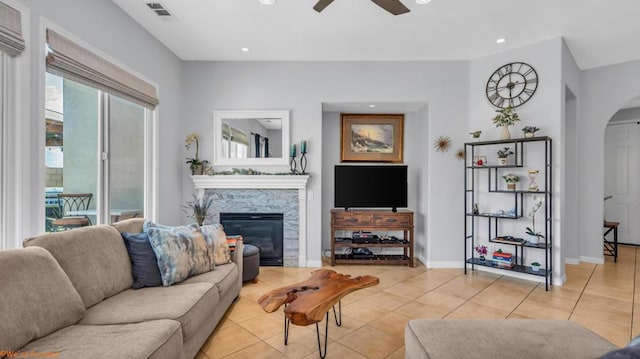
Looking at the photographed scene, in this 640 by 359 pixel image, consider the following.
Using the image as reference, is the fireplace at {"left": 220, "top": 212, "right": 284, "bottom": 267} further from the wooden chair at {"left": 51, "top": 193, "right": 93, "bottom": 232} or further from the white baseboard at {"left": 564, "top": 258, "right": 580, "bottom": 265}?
the white baseboard at {"left": 564, "top": 258, "right": 580, "bottom": 265}

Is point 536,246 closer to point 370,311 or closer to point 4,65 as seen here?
point 370,311

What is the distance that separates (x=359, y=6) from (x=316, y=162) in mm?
2044

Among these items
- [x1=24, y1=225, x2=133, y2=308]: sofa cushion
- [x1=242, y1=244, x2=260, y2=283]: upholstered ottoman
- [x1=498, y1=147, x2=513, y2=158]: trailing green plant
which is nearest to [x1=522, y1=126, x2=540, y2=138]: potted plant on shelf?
[x1=498, y1=147, x2=513, y2=158]: trailing green plant

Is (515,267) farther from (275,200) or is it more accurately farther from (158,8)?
(158,8)

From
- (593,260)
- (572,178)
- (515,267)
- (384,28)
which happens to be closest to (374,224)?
(515,267)

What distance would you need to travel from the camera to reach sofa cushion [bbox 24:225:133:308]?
5.86ft

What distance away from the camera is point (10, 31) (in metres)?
1.87

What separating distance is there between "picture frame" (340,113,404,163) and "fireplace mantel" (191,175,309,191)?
3.26 ft

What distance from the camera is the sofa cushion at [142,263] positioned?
2.21 meters

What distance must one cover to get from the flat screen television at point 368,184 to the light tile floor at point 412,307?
3.18 feet

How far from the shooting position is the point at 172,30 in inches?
133

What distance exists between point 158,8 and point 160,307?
282cm

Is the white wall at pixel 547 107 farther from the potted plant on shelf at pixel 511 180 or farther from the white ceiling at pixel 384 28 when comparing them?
the potted plant on shelf at pixel 511 180

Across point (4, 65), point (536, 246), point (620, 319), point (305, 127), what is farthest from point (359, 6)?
point (620, 319)
